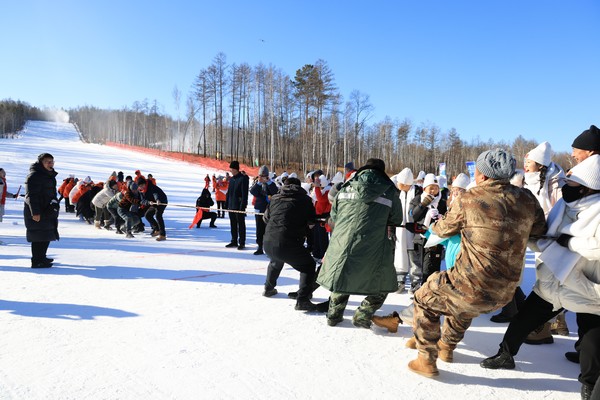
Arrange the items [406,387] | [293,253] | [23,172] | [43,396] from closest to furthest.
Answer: [43,396]
[406,387]
[293,253]
[23,172]

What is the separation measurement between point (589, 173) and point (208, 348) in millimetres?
3199

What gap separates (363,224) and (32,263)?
553cm

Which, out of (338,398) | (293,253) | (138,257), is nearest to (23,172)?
(138,257)

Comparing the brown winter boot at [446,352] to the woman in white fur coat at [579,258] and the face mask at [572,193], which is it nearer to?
the woman in white fur coat at [579,258]

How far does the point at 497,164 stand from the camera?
255 cm

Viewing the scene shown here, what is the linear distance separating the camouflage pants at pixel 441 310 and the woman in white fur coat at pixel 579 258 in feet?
1.46

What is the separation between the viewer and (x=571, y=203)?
2592 mm

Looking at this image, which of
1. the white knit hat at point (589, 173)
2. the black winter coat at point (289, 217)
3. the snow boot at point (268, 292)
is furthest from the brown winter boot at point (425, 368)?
the snow boot at point (268, 292)

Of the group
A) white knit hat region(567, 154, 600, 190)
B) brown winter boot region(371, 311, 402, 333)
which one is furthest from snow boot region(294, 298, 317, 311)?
white knit hat region(567, 154, 600, 190)

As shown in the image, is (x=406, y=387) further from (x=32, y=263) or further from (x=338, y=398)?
(x=32, y=263)

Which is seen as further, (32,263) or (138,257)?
(138,257)

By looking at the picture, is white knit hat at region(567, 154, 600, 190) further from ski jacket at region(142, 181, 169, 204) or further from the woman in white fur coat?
ski jacket at region(142, 181, 169, 204)

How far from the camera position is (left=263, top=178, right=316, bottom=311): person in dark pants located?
434cm

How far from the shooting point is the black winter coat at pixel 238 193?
27.3 ft
